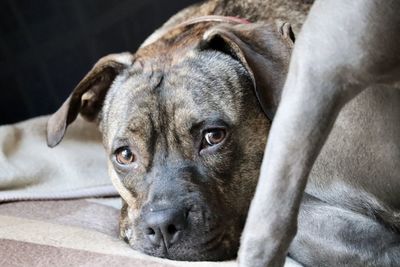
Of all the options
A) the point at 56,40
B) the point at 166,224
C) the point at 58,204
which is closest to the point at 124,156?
the point at 166,224

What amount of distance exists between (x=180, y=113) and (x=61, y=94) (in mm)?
1370

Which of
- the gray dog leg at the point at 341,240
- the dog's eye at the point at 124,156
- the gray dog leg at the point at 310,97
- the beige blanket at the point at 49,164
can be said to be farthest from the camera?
the beige blanket at the point at 49,164

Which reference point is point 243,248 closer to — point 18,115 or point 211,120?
point 211,120

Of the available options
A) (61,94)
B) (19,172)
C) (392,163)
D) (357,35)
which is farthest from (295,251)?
(61,94)

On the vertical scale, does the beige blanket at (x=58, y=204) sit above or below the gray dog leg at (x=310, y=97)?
below

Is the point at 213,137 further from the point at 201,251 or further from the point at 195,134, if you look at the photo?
the point at 201,251

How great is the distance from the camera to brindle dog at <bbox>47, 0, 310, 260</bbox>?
7.30 feet

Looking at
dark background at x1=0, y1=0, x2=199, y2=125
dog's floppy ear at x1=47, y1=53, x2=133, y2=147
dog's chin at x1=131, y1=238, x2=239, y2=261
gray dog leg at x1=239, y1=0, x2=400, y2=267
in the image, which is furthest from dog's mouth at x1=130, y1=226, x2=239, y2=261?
Answer: dark background at x1=0, y1=0, x2=199, y2=125

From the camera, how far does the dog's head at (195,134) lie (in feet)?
7.29

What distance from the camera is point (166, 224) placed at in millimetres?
2182

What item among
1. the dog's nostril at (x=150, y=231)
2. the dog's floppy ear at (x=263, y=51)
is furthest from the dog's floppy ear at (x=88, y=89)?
the dog's nostril at (x=150, y=231)

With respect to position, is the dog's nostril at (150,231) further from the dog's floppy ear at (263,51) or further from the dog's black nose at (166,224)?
the dog's floppy ear at (263,51)

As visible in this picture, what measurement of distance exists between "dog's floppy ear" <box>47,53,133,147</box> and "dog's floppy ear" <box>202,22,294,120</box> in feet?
1.19

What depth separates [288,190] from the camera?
66.7 inches
